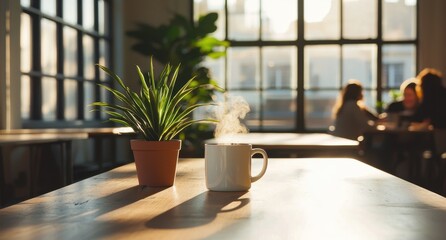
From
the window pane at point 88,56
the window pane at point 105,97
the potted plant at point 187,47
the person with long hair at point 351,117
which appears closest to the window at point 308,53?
the potted plant at point 187,47

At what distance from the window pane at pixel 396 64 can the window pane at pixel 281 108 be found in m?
1.27

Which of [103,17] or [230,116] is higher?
[103,17]

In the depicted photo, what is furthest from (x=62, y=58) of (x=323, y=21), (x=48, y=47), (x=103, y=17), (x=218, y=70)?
(x=323, y=21)

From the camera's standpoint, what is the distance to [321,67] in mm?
8539

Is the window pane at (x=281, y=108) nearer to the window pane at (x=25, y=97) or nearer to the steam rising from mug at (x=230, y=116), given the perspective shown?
the window pane at (x=25, y=97)

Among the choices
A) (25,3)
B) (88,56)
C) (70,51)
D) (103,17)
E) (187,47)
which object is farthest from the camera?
(103,17)

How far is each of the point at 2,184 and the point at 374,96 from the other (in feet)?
18.1

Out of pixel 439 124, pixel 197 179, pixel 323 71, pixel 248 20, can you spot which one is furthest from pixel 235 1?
pixel 197 179

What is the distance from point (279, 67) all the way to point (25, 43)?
3.98 metres

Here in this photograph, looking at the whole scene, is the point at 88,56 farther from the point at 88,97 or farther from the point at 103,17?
the point at 103,17

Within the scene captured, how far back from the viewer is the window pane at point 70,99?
655cm

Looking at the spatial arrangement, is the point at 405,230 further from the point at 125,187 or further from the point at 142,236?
the point at 125,187

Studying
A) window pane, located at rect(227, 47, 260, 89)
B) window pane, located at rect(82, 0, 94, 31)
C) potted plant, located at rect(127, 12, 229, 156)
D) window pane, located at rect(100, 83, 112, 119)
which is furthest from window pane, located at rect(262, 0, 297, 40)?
window pane, located at rect(82, 0, 94, 31)

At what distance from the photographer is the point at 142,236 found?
2.97 feet
